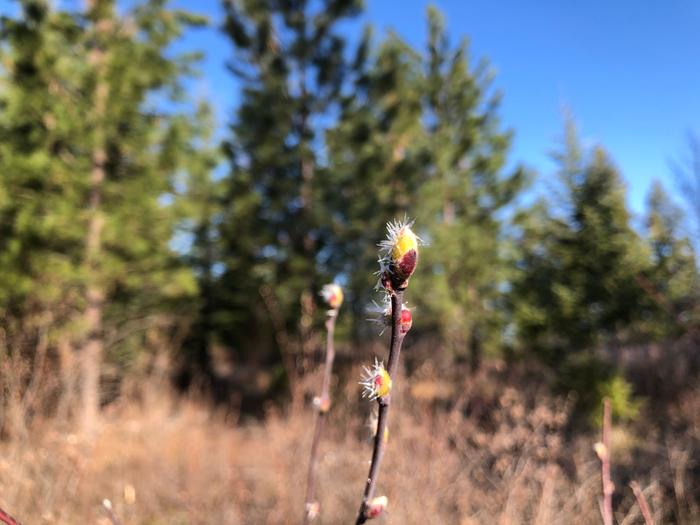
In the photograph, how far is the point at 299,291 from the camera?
327 inches

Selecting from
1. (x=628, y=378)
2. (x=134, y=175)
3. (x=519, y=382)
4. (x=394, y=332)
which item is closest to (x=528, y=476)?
(x=394, y=332)

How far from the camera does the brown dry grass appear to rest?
2867 millimetres

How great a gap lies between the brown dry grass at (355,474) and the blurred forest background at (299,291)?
0.08ft

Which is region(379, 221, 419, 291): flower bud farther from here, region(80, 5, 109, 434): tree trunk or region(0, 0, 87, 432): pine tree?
region(80, 5, 109, 434): tree trunk

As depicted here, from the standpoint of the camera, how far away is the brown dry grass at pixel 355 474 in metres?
2.87

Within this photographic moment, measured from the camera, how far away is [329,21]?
8.78 metres

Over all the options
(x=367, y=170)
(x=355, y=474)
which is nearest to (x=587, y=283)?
(x=367, y=170)

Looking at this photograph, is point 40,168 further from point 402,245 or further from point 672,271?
point 672,271

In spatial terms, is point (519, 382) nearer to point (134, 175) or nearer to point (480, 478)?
point (480, 478)

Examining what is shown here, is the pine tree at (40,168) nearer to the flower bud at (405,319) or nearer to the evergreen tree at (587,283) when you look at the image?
the flower bud at (405,319)

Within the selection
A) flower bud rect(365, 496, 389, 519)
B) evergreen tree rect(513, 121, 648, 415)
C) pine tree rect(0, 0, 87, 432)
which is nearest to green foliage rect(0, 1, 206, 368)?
pine tree rect(0, 0, 87, 432)

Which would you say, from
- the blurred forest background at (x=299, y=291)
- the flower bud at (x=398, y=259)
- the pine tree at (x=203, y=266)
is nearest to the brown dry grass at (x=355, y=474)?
the blurred forest background at (x=299, y=291)

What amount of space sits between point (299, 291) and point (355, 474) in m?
5.03

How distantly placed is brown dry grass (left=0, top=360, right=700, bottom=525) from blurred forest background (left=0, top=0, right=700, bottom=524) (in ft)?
0.08
